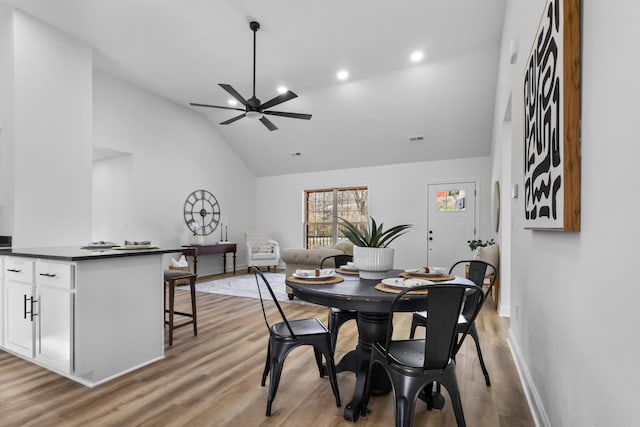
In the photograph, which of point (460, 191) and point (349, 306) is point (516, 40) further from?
point (460, 191)

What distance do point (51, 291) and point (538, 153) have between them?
3.27m

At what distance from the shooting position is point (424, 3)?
3.64 metres

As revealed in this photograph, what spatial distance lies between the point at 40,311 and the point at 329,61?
14.7 feet

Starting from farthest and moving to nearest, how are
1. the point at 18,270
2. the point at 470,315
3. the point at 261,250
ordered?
1. the point at 261,250
2. the point at 18,270
3. the point at 470,315

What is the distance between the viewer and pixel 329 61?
16.3ft

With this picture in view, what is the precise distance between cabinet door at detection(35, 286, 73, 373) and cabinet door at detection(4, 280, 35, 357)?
0.13 metres

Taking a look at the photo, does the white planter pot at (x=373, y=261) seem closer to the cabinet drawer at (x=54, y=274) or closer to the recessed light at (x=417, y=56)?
the cabinet drawer at (x=54, y=274)

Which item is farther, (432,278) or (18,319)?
(18,319)

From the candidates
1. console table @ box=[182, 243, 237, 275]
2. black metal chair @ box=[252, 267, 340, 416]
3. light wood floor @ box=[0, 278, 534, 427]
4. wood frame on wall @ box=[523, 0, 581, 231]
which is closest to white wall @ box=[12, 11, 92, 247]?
light wood floor @ box=[0, 278, 534, 427]

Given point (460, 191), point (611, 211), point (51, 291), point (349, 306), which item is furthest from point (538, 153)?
point (460, 191)

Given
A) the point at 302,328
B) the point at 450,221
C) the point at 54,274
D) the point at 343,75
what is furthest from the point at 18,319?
the point at 450,221

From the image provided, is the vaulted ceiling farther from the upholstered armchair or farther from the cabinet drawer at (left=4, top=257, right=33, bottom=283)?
the cabinet drawer at (left=4, top=257, right=33, bottom=283)

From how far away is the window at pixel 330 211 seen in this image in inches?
311

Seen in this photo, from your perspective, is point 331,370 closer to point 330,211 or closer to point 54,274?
point 54,274
